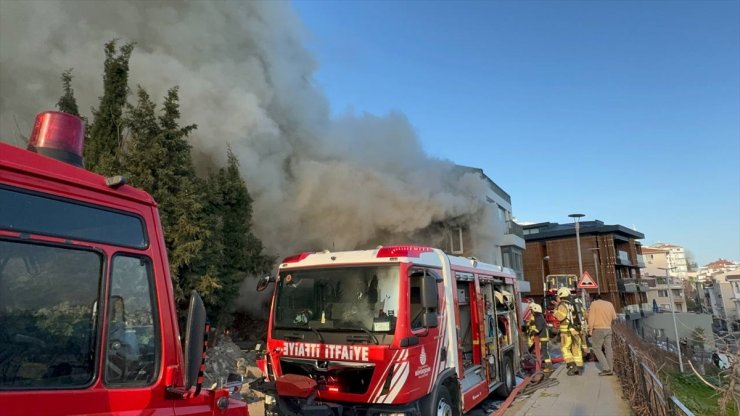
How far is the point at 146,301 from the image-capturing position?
192cm

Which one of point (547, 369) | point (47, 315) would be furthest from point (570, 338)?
point (47, 315)

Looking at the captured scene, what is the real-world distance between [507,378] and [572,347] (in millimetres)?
1712

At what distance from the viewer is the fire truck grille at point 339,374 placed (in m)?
4.29

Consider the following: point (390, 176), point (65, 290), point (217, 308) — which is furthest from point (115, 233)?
point (390, 176)

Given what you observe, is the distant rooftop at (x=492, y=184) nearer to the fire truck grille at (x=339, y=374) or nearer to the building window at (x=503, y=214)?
the building window at (x=503, y=214)

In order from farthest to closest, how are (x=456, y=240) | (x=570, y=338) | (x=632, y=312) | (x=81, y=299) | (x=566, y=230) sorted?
(x=632, y=312) < (x=566, y=230) < (x=456, y=240) < (x=570, y=338) < (x=81, y=299)

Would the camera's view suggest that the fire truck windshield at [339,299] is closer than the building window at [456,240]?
Yes

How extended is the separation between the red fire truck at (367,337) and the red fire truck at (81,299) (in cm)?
233

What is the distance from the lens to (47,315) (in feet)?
5.13

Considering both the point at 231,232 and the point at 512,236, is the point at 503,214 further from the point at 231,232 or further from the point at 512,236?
the point at 231,232

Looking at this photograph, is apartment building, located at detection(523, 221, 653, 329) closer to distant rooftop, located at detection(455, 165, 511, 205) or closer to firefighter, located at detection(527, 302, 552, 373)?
distant rooftop, located at detection(455, 165, 511, 205)

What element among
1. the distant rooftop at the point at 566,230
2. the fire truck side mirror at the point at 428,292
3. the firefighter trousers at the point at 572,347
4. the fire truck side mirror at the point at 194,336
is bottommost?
the firefighter trousers at the point at 572,347

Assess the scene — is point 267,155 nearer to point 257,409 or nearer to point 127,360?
point 257,409

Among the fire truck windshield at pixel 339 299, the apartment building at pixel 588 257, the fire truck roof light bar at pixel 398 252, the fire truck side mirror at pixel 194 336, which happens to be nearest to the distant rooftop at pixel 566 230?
the apartment building at pixel 588 257
